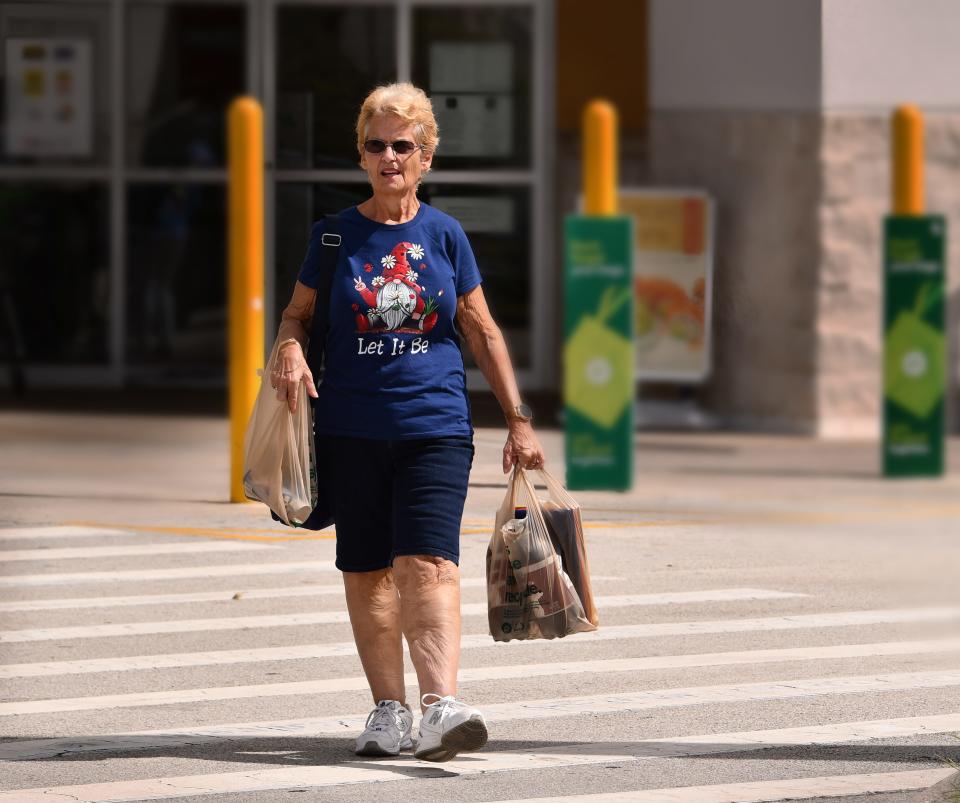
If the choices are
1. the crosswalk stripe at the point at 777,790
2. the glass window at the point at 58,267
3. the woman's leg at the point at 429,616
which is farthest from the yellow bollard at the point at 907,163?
the glass window at the point at 58,267

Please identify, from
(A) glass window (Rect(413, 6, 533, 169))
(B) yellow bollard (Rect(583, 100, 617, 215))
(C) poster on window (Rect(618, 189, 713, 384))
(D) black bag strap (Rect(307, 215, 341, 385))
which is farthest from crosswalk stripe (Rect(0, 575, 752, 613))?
(A) glass window (Rect(413, 6, 533, 169))

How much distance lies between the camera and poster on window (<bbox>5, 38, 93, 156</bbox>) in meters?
18.8

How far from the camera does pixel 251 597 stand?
928 centimetres

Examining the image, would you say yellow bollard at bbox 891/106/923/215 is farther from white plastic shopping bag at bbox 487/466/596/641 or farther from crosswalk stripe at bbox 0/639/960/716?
crosswalk stripe at bbox 0/639/960/716

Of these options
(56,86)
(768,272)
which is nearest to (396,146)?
(768,272)

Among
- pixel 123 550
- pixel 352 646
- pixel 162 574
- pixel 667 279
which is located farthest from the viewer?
pixel 667 279

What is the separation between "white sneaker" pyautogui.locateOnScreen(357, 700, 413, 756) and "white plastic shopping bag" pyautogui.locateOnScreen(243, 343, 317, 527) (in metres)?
0.57

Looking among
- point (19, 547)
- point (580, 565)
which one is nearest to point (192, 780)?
point (580, 565)

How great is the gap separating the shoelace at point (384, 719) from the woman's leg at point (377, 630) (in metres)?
0.05

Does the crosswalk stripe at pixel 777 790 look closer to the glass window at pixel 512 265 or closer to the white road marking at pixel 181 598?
the white road marking at pixel 181 598

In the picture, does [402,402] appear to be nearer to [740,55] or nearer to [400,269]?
[400,269]

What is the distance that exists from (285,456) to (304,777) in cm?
85

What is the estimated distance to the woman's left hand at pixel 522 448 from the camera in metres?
6.37

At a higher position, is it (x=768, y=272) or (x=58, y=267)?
(x=768, y=272)
